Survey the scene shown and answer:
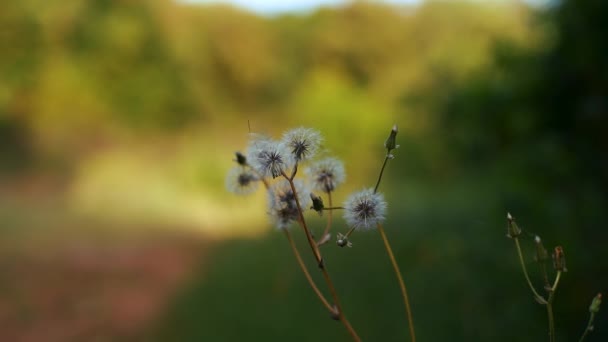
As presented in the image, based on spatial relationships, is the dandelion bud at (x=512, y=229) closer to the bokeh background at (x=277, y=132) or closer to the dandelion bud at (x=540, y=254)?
the dandelion bud at (x=540, y=254)

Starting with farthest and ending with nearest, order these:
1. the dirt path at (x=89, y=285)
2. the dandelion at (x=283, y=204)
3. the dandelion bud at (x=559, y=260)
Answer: the dirt path at (x=89, y=285)
the dandelion at (x=283, y=204)
the dandelion bud at (x=559, y=260)

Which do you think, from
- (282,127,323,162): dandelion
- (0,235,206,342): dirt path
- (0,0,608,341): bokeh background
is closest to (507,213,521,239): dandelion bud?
(282,127,323,162): dandelion

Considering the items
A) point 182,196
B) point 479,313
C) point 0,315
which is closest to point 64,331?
point 0,315

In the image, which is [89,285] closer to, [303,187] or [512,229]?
[303,187]

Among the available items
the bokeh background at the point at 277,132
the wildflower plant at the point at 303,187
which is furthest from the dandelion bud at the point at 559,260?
the bokeh background at the point at 277,132

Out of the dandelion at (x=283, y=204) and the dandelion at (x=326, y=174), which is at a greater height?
the dandelion at (x=326, y=174)

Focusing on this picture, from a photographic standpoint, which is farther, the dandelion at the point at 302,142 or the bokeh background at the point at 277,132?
the bokeh background at the point at 277,132

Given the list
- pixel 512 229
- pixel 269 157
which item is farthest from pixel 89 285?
pixel 512 229
